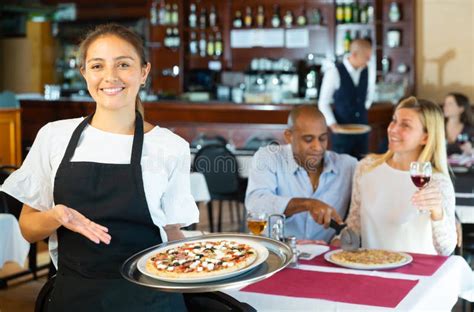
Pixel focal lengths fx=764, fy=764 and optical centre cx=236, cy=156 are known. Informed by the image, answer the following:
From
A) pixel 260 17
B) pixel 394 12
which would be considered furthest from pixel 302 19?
pixel 394 12

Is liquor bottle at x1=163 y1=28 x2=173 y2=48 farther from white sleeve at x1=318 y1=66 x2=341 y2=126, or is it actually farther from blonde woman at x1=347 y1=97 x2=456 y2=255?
blonde woman at x1=347 y1=97 x2=456 y2=255

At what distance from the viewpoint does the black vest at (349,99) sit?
8.04 meters

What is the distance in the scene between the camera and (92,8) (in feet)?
42.1

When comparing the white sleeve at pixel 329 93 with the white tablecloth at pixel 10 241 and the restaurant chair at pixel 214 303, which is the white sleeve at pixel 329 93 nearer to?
the white tablecloth at pixel 10 241

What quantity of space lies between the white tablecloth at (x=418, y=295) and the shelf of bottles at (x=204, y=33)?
9091 millimetres

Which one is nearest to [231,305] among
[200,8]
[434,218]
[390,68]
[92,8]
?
[434,218]

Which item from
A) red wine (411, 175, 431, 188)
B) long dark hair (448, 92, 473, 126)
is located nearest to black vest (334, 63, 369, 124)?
long dark hair (448, 92, 473, 126)

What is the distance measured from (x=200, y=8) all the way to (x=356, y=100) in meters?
4.34

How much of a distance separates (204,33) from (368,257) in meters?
9.27

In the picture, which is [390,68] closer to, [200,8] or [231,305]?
[200,8]

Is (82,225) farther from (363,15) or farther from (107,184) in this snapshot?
(363,15)

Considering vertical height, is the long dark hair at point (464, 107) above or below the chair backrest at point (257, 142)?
above

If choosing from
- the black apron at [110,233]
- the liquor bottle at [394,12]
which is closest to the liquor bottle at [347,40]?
the liquor bottle at [394,12]

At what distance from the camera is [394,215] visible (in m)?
3.32
